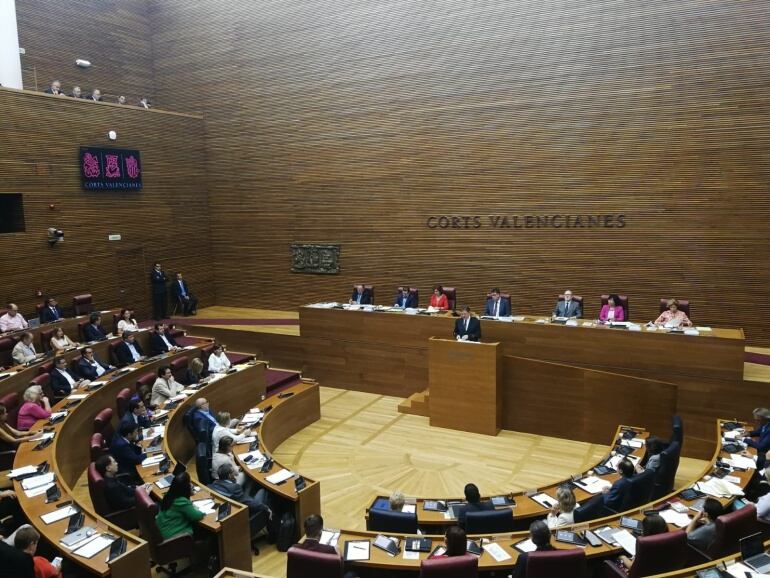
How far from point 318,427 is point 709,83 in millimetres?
7989

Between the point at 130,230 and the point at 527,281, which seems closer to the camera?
the point at 527,281

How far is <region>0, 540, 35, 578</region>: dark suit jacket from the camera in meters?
3.51

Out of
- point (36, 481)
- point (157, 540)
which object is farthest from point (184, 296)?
point (157, 540)

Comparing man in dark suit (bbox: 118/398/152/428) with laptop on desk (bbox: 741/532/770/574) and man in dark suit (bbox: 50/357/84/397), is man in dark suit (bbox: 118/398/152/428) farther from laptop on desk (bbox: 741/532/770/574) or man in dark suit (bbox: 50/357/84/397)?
laptop on desk (bbox: 741/532/770/574)

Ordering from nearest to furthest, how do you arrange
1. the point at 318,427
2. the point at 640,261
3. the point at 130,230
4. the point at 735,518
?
the point at 735,518 < the point at 318,427 < the point at 640,261 < the point at 130,230

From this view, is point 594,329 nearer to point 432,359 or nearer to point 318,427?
point 432,359

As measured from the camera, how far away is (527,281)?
1116cm

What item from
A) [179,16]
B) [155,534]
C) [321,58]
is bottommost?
[155,534]

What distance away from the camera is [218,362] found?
29.5ft

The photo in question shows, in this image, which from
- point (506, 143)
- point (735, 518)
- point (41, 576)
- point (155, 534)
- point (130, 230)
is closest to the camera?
point (41, 576)

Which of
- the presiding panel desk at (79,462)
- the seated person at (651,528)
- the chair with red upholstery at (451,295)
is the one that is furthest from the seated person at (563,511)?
the chair with red upholstery at (451,295)

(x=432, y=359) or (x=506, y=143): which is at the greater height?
(x=506, y=143)

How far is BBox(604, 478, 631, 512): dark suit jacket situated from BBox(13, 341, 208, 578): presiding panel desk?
3.57 meters

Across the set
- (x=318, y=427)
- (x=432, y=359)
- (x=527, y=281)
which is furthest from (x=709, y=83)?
(x=318, y=427)
